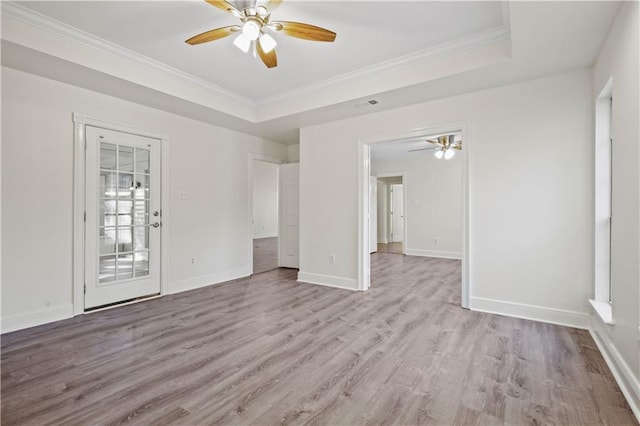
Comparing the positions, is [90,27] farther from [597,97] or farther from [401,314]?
[597,97]

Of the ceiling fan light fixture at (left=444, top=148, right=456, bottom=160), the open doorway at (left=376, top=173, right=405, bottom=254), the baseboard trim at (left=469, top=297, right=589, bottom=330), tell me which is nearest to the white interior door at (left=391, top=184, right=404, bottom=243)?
the open doorway at (left=376, top=173, right=405, bottom=254)

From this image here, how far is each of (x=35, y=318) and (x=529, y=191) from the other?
17.5ft

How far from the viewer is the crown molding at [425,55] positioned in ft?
9.31

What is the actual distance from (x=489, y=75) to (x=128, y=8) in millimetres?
3415

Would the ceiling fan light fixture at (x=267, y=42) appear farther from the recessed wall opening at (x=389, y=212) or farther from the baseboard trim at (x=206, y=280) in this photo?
the recessed wall opening at (x=389, y=212)

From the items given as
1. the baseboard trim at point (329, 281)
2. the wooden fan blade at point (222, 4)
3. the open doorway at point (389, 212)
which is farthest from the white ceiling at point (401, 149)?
the wooden fan blade at point (222, 4)

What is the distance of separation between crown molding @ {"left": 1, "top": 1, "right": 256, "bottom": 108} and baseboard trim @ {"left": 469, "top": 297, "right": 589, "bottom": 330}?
14.3ft

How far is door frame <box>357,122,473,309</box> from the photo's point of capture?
3.62 metres

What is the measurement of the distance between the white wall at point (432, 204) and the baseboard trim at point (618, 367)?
4.78 meters

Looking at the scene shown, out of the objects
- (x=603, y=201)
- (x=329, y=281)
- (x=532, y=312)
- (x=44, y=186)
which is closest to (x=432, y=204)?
(x=329, y=281)

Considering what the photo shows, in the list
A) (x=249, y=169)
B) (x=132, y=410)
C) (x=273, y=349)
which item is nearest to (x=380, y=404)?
(x=273, y=349)

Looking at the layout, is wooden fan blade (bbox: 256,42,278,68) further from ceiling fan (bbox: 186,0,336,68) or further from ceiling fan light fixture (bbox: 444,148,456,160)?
ceiling fan light fixture (bbox: 444,148,456,160)

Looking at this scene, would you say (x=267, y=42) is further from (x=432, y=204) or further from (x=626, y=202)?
(x=432, y=204)

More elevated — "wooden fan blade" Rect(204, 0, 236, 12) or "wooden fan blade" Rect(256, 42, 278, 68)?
"wooden fan blade" Rect(204, 0, 236, 12)
